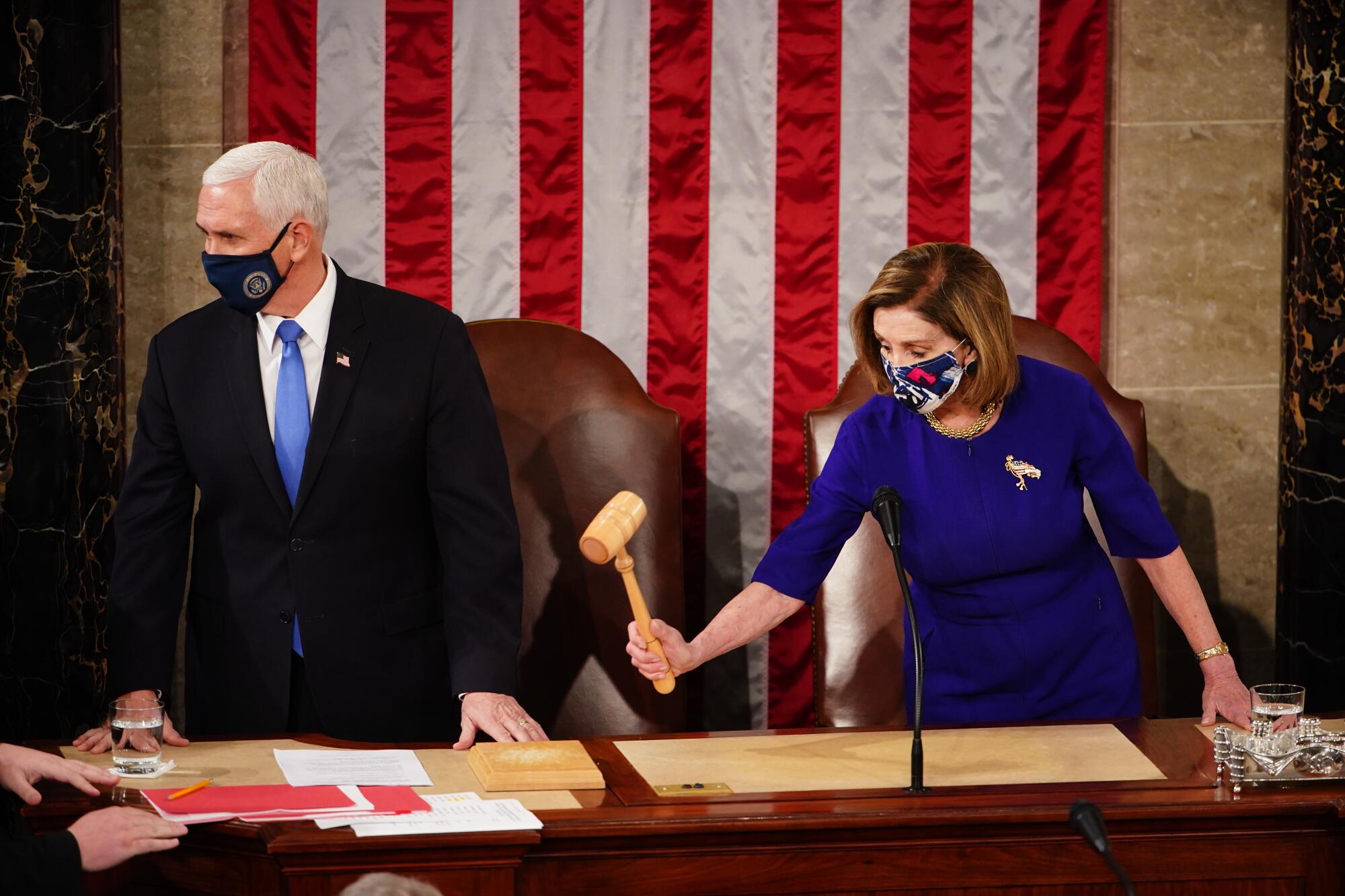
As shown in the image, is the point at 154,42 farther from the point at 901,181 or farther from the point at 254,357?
the point at 901,181

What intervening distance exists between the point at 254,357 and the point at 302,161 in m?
0.39

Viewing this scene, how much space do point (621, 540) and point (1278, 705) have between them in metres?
1.16

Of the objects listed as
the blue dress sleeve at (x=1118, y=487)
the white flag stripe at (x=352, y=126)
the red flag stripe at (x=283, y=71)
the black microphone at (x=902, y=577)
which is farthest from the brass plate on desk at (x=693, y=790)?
the red flag stripe at (x=283, y=71)

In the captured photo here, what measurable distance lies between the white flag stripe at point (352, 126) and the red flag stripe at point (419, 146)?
26mm

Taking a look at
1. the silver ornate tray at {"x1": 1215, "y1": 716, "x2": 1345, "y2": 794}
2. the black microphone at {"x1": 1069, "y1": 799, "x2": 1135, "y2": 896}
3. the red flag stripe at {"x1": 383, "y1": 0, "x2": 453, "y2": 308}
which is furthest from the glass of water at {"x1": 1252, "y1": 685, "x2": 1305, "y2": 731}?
the red flag stripe at {"x1": 383, "y1": 0, "x2": 453, "y2": 308}

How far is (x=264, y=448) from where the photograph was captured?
2848 millimetres

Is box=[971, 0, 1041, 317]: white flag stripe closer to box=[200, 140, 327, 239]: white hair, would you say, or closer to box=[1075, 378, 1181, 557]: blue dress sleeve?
box=[1075, 378, 1181, 557]: blue dress sleeve

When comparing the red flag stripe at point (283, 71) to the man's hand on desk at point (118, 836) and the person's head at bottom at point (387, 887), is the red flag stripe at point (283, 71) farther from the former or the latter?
the person's head at bottom at point (387, 887)

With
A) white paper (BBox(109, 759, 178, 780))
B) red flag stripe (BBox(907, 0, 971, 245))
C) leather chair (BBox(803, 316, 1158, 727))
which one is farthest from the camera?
red flag stripe (BBox(907, 0, 971, 245))

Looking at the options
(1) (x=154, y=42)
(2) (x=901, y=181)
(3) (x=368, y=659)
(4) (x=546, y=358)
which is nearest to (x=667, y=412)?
(4) (x=546, y=358)

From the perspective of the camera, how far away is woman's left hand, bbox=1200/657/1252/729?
2840mm

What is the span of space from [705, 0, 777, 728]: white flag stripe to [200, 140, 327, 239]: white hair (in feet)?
5.37

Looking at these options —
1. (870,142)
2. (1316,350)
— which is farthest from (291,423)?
(1316,350)

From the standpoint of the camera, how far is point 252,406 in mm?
2865
